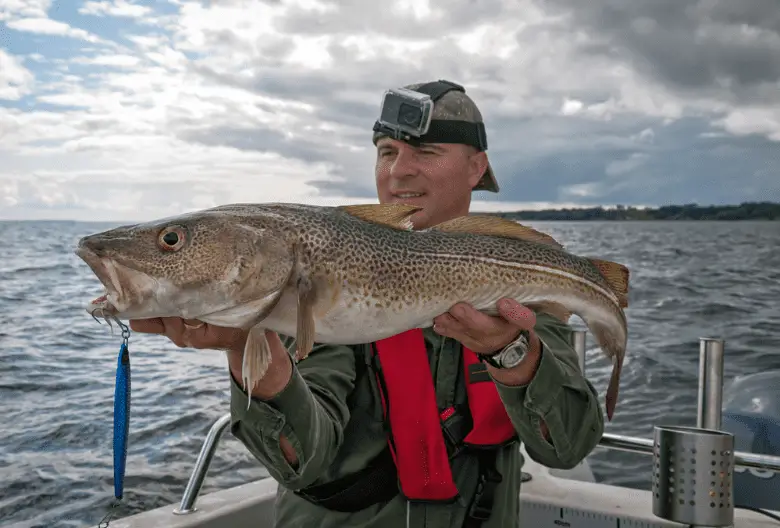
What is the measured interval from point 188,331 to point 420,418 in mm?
1441

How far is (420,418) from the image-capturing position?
136 inches

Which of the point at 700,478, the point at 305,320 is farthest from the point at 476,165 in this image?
the point at 305,320

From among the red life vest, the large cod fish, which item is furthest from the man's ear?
the large cod fish

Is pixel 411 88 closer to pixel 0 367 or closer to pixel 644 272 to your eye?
pixel 0 367

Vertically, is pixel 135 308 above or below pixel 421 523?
above

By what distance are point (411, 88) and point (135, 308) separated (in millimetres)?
3043

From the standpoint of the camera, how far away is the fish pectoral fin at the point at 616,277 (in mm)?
3281

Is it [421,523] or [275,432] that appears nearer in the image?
[275,432]

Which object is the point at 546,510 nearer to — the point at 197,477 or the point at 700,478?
the point at 700,478

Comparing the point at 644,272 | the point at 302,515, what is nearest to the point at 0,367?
the point at 302,515

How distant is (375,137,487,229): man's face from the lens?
4.31 m

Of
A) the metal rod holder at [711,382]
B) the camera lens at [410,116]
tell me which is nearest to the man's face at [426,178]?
the camera lens at [410,116]

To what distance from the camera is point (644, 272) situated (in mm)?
35094

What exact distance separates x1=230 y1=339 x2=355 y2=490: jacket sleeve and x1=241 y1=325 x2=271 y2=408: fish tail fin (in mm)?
367
